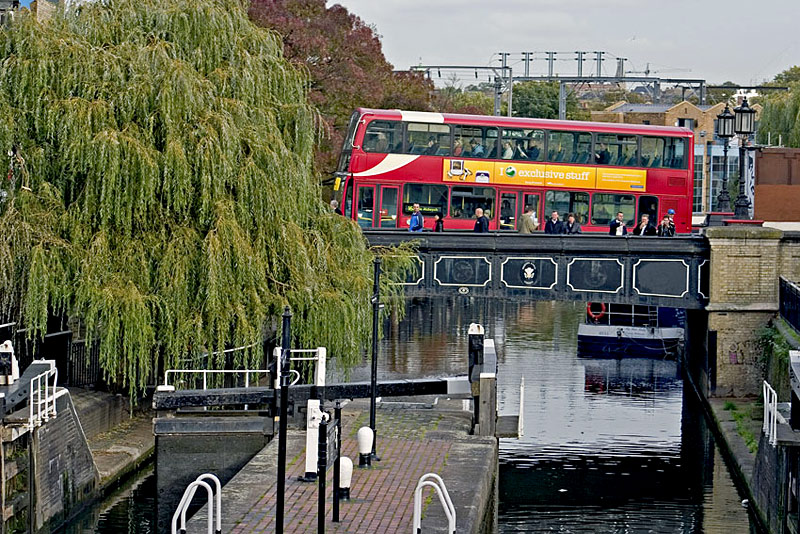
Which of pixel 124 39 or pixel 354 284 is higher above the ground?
pixel 124 39

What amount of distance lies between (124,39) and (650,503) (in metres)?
12.9

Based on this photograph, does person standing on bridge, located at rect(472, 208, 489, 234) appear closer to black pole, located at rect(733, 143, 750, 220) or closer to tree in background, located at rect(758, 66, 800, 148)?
black pole, located at rect(733, 143, 750, 220)

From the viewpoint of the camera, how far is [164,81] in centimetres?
2341

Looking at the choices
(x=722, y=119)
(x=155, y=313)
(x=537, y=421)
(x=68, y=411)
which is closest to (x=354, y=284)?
(x=155, y=313)

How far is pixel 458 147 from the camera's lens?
3769cm

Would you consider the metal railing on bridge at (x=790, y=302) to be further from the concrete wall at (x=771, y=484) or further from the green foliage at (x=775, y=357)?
the concrete wall at (x=771, y=484)

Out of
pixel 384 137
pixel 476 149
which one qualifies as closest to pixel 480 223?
pixel 476 149

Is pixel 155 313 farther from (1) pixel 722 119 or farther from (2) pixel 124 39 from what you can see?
(1) pixel 722 119

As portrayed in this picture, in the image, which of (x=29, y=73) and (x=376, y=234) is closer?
(x=29, y=73)

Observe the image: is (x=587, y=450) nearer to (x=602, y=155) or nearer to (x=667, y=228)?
(x=667, y=228)

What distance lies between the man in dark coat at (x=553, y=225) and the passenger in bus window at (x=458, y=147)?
3.21 metres

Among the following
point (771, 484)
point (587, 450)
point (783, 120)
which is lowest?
point (587, 450)

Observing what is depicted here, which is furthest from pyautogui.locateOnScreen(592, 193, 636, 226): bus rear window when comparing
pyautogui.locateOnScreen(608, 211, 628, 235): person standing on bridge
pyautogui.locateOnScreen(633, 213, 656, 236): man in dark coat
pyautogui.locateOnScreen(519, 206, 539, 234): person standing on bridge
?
pyautogui.locateOnScreen(519, 206, 539, 234): person standing on bridge

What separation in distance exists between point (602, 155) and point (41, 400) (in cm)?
2218
